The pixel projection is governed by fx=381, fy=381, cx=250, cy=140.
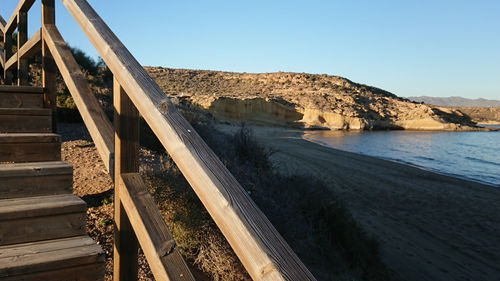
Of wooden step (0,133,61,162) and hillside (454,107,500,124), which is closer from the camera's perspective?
wooden step (0,133,61,162)

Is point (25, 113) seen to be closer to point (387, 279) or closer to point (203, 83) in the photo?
point (387, 279)

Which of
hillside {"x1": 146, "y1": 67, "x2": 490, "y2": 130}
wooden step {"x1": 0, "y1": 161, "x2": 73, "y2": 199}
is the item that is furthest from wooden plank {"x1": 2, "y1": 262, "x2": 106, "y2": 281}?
hillside {"x1": 146, "y1": 67, "x2": 490, "y2": 130}

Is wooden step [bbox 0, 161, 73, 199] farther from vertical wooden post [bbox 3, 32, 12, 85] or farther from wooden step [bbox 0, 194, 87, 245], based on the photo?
vertical wooden post [bbox 3, 32, 12, 85]

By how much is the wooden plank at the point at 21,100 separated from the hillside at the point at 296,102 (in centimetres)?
2381

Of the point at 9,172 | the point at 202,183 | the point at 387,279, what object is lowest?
the point at 387,279

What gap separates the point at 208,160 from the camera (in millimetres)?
1214

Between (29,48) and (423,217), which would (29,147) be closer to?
(29,48)

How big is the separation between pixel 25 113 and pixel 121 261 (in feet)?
5.81

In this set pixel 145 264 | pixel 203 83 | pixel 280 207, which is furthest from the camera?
pixel 203 83

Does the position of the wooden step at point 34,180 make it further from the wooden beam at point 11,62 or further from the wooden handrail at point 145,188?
the wooden beam at point 11,62

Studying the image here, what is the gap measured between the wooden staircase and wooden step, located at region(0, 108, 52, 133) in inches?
16.8

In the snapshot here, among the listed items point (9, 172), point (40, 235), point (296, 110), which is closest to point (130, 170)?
point (40, 235)

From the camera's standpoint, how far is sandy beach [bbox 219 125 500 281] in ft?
19.1

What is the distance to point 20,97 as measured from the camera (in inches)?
130
